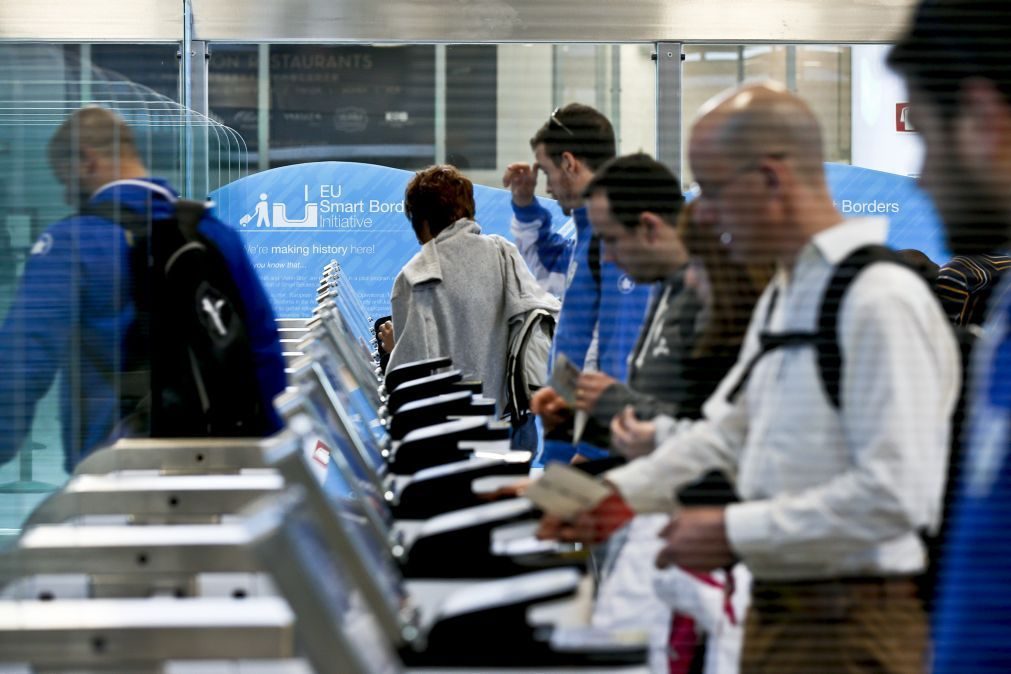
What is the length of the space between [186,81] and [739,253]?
9.57ft

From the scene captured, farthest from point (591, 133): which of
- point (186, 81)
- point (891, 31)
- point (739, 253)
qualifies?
point (186, 81)

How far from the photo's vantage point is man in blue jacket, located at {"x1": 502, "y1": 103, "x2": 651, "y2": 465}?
2941mm

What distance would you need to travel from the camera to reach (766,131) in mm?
1917

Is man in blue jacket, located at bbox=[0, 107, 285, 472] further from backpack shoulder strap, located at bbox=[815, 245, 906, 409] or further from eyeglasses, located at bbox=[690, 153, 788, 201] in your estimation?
backpack shoulder strap, located at bbox=[815, 245, 906, 409]

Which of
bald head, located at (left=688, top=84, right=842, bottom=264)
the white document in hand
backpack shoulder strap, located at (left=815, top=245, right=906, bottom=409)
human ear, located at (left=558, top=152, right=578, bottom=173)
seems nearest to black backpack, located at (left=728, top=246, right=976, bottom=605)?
backpack shoulder strap, located at (left=815, top=245, right=906, bottom=409)

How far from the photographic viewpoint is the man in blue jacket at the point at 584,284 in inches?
116

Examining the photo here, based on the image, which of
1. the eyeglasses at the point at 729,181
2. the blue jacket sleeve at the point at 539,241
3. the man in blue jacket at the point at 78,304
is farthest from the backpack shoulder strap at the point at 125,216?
the blue jacket sleeve at the point at 539,241

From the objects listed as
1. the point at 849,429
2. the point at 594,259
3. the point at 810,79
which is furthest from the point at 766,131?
the point at 594,259

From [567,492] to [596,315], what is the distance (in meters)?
1.11

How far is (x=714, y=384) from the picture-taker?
7.91 ft

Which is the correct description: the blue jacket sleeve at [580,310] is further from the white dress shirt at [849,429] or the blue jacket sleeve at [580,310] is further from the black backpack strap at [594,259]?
the white dress shirt at [849,429]

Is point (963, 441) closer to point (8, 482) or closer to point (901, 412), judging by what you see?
point (901, 412)

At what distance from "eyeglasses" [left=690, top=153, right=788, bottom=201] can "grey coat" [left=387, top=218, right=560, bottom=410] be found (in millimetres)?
2136

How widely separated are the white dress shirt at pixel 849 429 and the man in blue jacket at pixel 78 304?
1.22m
